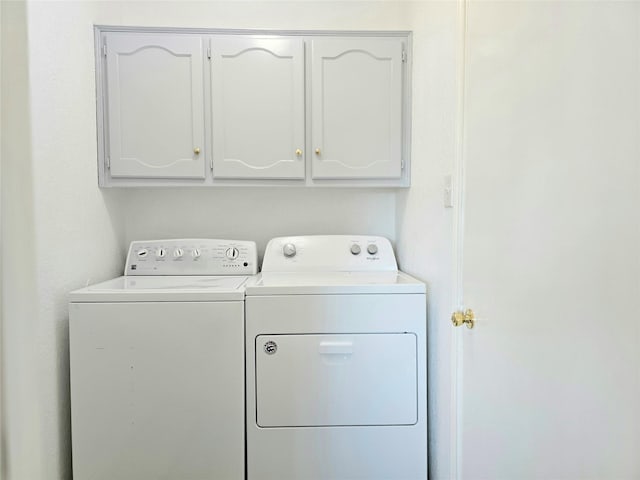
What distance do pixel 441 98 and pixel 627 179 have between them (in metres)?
0.92

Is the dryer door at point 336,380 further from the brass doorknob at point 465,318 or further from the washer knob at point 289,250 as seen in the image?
the washer knob at point 289,250

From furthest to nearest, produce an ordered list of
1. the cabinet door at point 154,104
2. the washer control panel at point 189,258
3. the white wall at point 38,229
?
the washer control panel at point 189,258 → the cabinet door at point 154,104 → the white wall at point 38,229

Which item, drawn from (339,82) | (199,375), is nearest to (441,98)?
(339,82)

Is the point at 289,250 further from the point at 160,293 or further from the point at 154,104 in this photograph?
the point at 154,104

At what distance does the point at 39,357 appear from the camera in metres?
1.36

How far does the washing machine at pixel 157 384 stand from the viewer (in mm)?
1433

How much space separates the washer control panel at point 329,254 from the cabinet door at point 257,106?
35 cm

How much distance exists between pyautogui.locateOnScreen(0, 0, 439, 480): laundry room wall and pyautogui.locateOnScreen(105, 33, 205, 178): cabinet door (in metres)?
0.10

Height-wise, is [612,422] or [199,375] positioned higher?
[612,422]

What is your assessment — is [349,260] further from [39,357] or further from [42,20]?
[42,20]

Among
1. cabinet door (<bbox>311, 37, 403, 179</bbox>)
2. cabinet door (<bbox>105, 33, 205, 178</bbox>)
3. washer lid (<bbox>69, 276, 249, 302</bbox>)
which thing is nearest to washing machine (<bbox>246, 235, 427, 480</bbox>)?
washer lid (<bbox>69, 276, 249, 302</bbox>)

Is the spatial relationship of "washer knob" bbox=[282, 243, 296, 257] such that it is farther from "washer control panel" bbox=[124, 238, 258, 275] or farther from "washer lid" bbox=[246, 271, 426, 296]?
"washer lid" bbox=[246, 271, 426, 296]

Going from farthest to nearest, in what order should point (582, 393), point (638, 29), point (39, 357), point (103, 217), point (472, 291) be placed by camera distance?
point (103, 217)
point (39, 357)
point (472, 291)
point (582, 393)
point (638, 29)

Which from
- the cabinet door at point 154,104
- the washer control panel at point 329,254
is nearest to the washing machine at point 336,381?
the washer control panel at point 329,254
